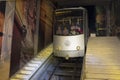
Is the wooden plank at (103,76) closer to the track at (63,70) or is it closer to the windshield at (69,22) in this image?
the track at (63,70)

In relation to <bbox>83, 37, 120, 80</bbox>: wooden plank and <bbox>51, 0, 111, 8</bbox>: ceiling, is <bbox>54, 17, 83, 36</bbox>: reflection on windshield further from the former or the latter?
<bbox>51, 0, 111, 8</bbox>: ceiling

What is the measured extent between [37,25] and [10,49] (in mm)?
3111

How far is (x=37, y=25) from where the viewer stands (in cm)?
1020

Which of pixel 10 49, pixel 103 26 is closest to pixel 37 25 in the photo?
pixel 10 49

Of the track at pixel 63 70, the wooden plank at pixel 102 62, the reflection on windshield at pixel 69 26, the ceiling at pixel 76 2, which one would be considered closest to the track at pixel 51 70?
the track at pixel 63 70

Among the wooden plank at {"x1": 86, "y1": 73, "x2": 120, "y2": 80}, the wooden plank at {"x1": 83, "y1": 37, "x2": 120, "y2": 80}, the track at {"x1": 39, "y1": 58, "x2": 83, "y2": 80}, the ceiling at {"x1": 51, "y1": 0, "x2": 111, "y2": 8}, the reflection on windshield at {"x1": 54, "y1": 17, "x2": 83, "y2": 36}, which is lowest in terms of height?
the track at {"x1": 39, "y1": 58, "x2": 83, "y2": 80}

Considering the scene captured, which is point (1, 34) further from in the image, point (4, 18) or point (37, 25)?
point (37, 25)

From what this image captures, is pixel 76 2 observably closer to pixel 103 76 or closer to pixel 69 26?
pixel 69 26

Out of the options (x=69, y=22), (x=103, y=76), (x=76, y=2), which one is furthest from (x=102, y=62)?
(x=76, y=2)

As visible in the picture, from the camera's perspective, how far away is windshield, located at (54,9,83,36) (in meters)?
9.25

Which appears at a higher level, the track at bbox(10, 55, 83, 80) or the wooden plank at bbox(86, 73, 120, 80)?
the wooden plank at bbox(86, 73, 120, 80)

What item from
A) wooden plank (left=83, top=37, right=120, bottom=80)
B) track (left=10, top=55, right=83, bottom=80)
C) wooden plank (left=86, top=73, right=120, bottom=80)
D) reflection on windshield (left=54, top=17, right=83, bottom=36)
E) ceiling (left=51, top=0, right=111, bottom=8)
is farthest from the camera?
ceiling (left=51, top=0, right=111, bottom=8)

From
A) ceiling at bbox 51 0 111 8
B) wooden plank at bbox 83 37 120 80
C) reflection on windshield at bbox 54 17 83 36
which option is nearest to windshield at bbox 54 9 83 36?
reflection on windshield at bbox 54 17 83 36

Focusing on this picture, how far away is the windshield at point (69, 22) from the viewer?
9.25 meters
